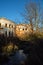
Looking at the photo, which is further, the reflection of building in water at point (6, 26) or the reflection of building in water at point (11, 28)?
the reflection of building in water at point (6, 26)

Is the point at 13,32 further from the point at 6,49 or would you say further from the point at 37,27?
the point at 6,49

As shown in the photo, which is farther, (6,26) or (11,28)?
(11,28)

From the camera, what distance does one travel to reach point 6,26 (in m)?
38.0

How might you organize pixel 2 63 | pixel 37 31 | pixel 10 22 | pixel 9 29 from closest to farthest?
pixel 2 63, pixel 37 31, pixel 9 29, pixel 10 22

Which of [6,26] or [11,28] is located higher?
[6,26]

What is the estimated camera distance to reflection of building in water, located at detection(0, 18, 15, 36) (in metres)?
35.4

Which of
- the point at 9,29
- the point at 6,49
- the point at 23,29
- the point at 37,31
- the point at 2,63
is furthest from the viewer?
the point at 23,29

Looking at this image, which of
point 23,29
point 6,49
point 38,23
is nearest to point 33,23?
point 38,23

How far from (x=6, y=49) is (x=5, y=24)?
67.6 feet

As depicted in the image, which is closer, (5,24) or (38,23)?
(38,23)

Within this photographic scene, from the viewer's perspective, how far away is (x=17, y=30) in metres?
40.7

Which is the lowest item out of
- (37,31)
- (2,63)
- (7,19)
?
(2,63)

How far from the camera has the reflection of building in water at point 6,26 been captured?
35.4m

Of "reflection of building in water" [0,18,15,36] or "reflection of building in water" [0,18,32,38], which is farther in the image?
"reflection of building in water" [0,18,15,36]
